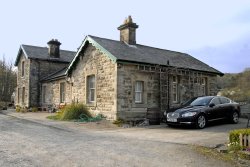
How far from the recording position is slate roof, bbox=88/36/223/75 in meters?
17.4

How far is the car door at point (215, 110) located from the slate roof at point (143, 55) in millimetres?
4285

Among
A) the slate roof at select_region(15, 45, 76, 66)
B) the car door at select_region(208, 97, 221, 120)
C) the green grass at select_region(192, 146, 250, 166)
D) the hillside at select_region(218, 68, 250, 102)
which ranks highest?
the slate roof at select_region(15, 45, 76, 66)

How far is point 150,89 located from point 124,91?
203 centimetres

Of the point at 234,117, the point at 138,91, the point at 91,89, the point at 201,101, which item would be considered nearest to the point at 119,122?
the point at 138,91

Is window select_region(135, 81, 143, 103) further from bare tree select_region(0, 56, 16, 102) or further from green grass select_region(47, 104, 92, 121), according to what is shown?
bare tree select_region(0, 56, 16, 102)

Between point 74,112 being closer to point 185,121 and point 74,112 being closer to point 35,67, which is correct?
point 185,121

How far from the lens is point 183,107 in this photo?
584 inches

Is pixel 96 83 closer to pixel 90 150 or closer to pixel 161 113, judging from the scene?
pixel 161 113

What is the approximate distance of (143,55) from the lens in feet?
62.2

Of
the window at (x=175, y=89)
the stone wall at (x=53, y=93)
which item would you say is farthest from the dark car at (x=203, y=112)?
the stone wall at (x=53, y=93)

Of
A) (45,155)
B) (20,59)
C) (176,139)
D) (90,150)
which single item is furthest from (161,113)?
(20,59)

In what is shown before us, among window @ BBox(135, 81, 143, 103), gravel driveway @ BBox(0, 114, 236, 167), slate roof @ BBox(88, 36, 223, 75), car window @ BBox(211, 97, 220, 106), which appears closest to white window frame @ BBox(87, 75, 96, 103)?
slate roof @ BBox(88, 36, 223, 75)

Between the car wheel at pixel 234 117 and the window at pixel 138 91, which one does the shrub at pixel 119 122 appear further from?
the car wheel at pixel 234 117

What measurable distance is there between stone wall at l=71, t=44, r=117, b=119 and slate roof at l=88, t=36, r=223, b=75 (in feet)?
2.21
